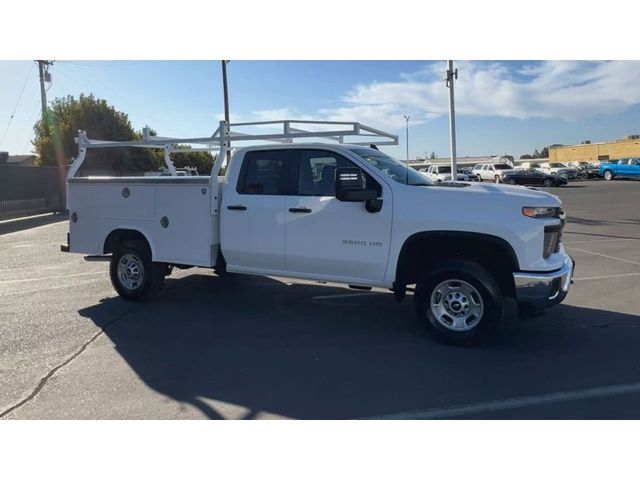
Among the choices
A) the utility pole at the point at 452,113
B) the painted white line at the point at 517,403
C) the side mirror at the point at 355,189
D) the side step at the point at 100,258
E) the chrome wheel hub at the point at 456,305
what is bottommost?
the painted white line at the point at 517,403

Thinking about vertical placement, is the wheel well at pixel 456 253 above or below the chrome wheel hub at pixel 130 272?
above

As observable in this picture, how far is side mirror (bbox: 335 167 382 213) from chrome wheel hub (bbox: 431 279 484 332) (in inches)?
43.2

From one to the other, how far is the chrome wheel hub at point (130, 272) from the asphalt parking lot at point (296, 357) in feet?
0.96

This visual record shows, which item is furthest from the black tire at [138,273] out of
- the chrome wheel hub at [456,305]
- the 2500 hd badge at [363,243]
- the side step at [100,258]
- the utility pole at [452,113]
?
the utility pole at [452,113]

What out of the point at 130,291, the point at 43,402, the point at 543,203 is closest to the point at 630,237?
the point at 543,203

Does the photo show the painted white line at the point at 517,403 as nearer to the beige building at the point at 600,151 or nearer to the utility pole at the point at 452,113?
the utility pole at the point at 452,113

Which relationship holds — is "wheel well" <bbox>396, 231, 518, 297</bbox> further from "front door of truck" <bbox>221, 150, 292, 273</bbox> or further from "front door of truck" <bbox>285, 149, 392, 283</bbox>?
"front door of truck" <bbox>221, 150, 292, 273</bbox>

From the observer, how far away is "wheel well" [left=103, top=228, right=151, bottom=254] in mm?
6809

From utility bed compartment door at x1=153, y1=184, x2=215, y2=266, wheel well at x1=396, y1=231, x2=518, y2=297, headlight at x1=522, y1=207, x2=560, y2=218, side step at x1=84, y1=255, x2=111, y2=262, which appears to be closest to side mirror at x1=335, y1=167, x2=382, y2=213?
wheel well at x1=396, y1=231, x2=518, y2=297

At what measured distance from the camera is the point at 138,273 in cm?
682

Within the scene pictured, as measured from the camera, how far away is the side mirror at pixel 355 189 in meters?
5.11

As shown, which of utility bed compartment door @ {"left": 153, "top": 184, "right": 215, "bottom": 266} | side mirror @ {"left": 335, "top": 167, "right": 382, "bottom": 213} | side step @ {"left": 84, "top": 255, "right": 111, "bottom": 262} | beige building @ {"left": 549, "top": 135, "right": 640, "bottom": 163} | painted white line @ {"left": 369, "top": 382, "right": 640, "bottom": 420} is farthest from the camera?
beige building @ {"left": 549, "top": 135, "right": 640, "bottom": 163}

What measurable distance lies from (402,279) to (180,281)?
14.4 ft

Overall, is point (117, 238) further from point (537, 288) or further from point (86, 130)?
point (86, 130)
